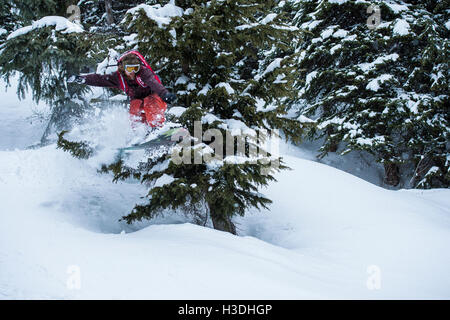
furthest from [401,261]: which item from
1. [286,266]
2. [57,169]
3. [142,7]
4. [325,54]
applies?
[325,54]

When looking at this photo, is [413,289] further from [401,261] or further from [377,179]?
[377,179]

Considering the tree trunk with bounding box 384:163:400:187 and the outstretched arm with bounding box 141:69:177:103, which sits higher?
the outstretched arm with bounding box 141:69:177:103

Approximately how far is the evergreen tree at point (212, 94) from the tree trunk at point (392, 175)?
25.3ft

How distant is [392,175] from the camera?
444 inches

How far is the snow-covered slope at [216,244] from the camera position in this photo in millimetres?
3082

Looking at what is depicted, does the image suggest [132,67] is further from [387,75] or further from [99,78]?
[387,75]

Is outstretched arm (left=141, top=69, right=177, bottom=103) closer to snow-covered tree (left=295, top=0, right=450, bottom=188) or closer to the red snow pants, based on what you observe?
the red snow pants

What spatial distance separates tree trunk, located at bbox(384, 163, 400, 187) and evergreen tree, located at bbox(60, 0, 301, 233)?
7706mm

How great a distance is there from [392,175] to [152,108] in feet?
31.5

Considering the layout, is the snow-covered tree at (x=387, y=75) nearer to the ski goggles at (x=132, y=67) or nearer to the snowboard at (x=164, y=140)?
the snowboard at (x=164, y=140)

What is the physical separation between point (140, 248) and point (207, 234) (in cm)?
107

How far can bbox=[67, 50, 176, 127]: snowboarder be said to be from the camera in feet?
15.7

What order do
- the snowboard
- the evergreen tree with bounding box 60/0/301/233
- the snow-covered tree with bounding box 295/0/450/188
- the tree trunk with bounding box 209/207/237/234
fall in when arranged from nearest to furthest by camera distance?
the evergreen tree with bounding box 60/0/301/233 < the snowboard < the tree trunk with bounding box 209/207/237/234 < the snow-covered tree with bounding box 295/0/450/188

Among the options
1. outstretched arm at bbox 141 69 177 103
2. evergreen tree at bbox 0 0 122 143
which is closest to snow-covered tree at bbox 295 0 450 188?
outstretched arm at bbox 141 69 177 103
